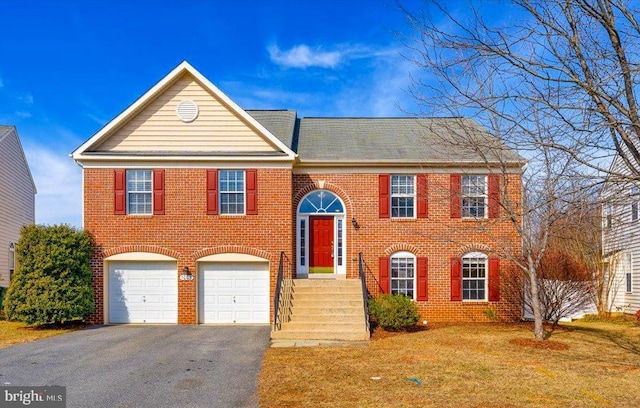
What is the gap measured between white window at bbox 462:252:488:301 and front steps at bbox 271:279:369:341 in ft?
11.9

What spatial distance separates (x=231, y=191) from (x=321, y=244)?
131 inches

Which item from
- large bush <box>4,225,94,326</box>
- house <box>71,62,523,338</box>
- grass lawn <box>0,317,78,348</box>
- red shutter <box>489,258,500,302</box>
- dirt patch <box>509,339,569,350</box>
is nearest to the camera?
dirt patch <box>509,339,569,350</box>

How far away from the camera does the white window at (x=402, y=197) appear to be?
→ 55.6 feet

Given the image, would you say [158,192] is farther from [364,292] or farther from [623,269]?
[623,269]

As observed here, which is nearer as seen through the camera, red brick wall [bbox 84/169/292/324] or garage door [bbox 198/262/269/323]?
red brick wall [bbox 84/169/292/324]

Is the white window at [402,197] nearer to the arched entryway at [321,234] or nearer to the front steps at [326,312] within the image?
the arched entryway at [321,234]

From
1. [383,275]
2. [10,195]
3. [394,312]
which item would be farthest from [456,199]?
[10,195]

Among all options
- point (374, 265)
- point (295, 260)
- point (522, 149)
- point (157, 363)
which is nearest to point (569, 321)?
point (374, 265)

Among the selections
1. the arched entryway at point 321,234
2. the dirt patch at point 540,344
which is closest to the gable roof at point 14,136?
the arched entryway at point 321,234

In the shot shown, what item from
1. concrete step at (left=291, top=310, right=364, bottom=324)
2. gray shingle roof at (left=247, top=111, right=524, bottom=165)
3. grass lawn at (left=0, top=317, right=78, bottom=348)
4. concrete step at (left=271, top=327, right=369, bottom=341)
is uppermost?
gray shingle roof at (left=247, top=111, right=524, bottom=165)

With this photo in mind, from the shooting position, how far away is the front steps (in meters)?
13.2

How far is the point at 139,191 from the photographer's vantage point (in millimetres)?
16219

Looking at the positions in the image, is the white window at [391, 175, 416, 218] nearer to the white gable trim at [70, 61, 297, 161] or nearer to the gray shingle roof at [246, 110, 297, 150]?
the white gable trim at [70, 61, 297, 161]

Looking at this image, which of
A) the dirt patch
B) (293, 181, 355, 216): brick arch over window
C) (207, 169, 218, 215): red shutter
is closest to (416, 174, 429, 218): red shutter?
(293, 181, 355, 216): brick arch over window
